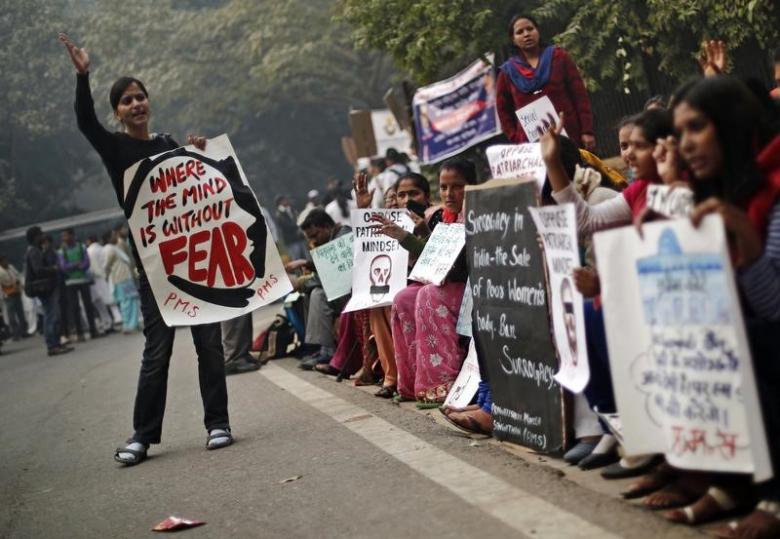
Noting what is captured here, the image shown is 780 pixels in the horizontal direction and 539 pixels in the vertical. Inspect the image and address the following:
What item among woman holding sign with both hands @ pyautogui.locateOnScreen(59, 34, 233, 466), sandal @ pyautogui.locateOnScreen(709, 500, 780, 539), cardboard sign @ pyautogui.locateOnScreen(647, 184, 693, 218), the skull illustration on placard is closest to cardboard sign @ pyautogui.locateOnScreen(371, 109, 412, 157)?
the skull illustration on placard

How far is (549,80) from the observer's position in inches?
331

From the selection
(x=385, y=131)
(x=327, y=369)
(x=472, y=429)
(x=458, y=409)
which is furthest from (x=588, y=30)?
(x=385, y=131)

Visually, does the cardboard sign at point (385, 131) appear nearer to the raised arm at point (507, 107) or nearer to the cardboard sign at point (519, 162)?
the raised arm at point (507, 107)

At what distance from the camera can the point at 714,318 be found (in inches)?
153

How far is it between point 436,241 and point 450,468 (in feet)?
7.16

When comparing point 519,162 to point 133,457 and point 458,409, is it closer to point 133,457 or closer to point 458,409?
point 458,409

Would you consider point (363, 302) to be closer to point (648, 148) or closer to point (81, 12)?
point (648, 148)

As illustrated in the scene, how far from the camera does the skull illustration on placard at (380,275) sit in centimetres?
872

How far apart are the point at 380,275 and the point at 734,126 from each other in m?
4.93

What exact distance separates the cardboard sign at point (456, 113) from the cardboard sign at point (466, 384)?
7.06 metres

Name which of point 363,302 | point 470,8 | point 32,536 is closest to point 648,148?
point 32,536

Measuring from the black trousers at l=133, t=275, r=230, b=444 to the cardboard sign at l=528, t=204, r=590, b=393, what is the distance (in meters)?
2.68

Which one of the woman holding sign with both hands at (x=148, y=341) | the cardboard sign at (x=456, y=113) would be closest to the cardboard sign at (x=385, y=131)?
the cardboard sign at (x=456, y=113)

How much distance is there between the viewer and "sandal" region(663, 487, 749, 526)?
4.16 meters
